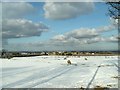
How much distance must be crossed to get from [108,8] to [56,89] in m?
11.1

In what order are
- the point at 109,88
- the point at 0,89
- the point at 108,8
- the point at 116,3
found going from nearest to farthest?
1. the point at 0,89
2. the point at 109,88
3. the point at 116,3
4. the point at 108,8

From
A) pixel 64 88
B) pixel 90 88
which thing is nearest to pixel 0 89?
pixel 64 88

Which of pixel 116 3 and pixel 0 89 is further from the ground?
pixel 116 3

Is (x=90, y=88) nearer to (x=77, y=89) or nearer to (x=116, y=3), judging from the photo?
(x=77, y=89)

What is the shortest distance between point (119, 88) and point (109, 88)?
0.76 metres

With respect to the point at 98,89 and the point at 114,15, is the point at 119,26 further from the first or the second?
the point at 98,89

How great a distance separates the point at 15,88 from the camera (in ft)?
53.5

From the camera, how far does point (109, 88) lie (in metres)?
16.6

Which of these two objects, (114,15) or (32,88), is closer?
(32,88)

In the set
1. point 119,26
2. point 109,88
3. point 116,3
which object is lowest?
point 109,88

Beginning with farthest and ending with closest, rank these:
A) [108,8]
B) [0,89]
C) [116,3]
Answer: [108,8] < [116,3] < [0,89]

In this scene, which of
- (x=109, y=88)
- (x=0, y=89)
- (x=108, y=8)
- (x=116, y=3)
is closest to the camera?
(x=0, y=89)

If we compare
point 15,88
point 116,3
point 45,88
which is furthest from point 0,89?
point 116,3

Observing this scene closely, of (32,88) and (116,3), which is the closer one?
(32,88)
